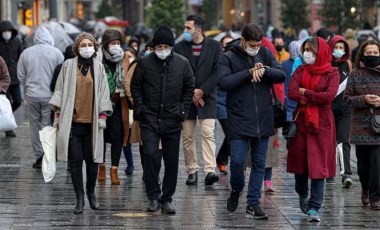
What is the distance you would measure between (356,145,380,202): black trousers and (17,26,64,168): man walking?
510 cm

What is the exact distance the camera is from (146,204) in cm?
1457

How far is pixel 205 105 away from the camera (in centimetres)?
1628

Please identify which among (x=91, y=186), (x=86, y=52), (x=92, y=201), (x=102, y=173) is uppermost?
(x=86, y=52)

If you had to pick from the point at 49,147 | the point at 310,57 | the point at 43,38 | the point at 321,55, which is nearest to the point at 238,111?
the point at 310,57

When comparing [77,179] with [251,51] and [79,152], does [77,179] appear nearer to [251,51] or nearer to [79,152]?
[79,152]

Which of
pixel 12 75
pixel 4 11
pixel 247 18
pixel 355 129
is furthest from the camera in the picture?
pixel 247 18

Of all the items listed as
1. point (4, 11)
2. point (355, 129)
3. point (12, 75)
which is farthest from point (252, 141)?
point (4, 11)

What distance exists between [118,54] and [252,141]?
3.03 meters

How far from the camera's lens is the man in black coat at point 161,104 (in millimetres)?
13688

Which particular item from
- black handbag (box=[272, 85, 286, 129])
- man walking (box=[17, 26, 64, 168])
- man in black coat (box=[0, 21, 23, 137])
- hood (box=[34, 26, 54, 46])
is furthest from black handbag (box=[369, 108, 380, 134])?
man in black coat (box=[0, 21, 23, 137])

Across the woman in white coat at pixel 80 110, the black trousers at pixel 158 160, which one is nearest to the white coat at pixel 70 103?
the woman in white coat at pixel 80 110

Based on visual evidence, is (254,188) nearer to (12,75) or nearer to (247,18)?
(12,75)

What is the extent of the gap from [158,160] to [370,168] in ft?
7.66

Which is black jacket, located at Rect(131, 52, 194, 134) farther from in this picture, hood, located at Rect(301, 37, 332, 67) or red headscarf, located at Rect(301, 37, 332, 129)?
hood, located at Rect(301, 37, 332, 67)
